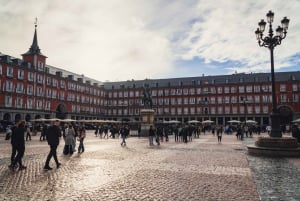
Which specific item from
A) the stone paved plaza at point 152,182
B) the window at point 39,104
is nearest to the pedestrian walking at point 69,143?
the stone paved plaza at point 152,182

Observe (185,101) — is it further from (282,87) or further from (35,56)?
(35,56)

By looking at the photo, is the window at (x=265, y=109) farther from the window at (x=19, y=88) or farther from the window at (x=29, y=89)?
the window at (x=19, y=88)

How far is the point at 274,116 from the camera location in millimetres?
13844

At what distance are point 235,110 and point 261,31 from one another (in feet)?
207

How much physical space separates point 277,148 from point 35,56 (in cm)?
5617

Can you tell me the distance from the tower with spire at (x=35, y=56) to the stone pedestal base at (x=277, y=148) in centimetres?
5482

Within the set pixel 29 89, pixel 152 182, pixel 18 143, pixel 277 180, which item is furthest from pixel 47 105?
pixel 277 180

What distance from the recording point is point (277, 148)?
43.6 ft

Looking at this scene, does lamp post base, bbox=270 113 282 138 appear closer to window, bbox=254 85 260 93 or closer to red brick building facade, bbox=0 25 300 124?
red brick building facade, bbox=0 25 300 124

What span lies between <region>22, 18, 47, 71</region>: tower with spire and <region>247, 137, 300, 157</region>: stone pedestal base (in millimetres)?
54815

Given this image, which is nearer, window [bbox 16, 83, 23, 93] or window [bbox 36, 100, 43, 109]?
window [bbox 16, 83, 23, 93]

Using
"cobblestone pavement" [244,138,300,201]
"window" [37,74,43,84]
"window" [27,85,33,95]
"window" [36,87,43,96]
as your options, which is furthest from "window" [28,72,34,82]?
"cobblestone pavement" [244,138,300,201]

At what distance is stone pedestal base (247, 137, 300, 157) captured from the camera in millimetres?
12984

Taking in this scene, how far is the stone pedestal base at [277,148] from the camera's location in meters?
13.0
